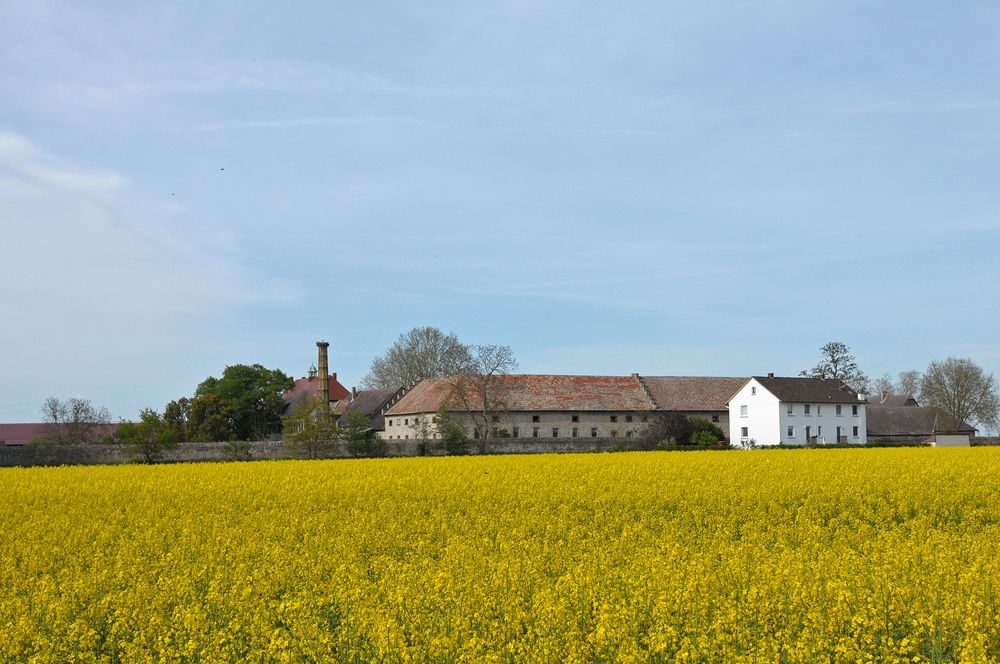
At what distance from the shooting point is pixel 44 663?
6.81 meters

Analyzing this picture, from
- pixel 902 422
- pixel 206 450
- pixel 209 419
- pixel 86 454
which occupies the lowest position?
pixel 902 422

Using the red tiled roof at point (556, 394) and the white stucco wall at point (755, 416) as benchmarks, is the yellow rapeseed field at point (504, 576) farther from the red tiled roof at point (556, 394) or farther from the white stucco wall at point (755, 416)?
the red tiled roof at point (556, 394)

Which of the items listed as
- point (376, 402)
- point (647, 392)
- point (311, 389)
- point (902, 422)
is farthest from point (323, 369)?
point (902, 422)

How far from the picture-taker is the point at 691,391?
80.3 meters

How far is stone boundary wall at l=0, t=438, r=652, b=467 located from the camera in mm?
45406

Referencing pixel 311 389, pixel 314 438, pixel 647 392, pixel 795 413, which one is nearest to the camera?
pixel 314 438

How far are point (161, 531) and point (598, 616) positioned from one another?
8.77m

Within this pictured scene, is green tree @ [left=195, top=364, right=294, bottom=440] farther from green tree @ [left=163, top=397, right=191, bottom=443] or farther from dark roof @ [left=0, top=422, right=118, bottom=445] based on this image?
dark roof @ [left=0, top=422, right=118, bottom=445]

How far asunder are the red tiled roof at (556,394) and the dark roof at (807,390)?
10.7 m

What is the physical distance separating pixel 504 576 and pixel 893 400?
101472mm

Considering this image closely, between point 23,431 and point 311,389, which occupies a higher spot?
point 311,389

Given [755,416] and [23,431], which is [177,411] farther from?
[755,416]

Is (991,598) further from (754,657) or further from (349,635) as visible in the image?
(349,635)

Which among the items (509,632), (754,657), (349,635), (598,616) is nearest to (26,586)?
(349,635)
